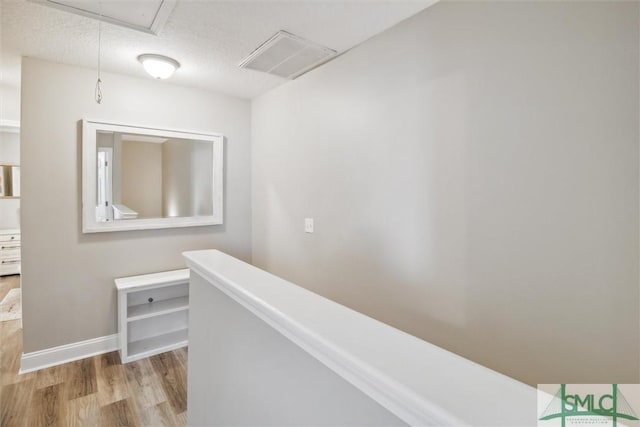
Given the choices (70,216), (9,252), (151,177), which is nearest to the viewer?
(70,216)

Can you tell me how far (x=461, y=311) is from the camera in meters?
1.58

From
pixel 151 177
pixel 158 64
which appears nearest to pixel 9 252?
pixel 151 177

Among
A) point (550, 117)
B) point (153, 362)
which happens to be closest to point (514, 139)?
point (550, 117)

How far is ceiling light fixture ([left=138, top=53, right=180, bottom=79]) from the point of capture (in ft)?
7.53

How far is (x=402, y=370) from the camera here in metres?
0.56

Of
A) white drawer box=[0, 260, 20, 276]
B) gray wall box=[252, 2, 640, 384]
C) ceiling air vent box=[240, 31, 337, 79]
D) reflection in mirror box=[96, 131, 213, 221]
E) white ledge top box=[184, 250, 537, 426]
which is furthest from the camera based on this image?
white drawer box=[0, 260, 20, 276]

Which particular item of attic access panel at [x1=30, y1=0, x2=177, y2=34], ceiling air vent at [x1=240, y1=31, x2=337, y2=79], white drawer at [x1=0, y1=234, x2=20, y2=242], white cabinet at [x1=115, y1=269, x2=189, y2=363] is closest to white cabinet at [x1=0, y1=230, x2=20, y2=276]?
white drawer at [x1=0, y1=234, x2=20, y2=242]

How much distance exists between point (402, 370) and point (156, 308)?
2.80 metres

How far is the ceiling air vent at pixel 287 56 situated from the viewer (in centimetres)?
208

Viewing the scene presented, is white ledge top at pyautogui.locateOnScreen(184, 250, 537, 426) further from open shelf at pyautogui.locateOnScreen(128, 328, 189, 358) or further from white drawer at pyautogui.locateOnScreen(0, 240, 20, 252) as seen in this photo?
white drawer at pyautogui.locateOnScreen(0, 240, 20, 252)

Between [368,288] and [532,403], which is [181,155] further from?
[532,403]

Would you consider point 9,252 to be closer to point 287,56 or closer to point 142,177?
point 142,177

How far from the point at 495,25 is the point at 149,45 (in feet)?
6.98

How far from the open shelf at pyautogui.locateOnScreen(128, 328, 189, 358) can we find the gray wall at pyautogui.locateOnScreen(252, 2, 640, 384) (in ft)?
5.01
